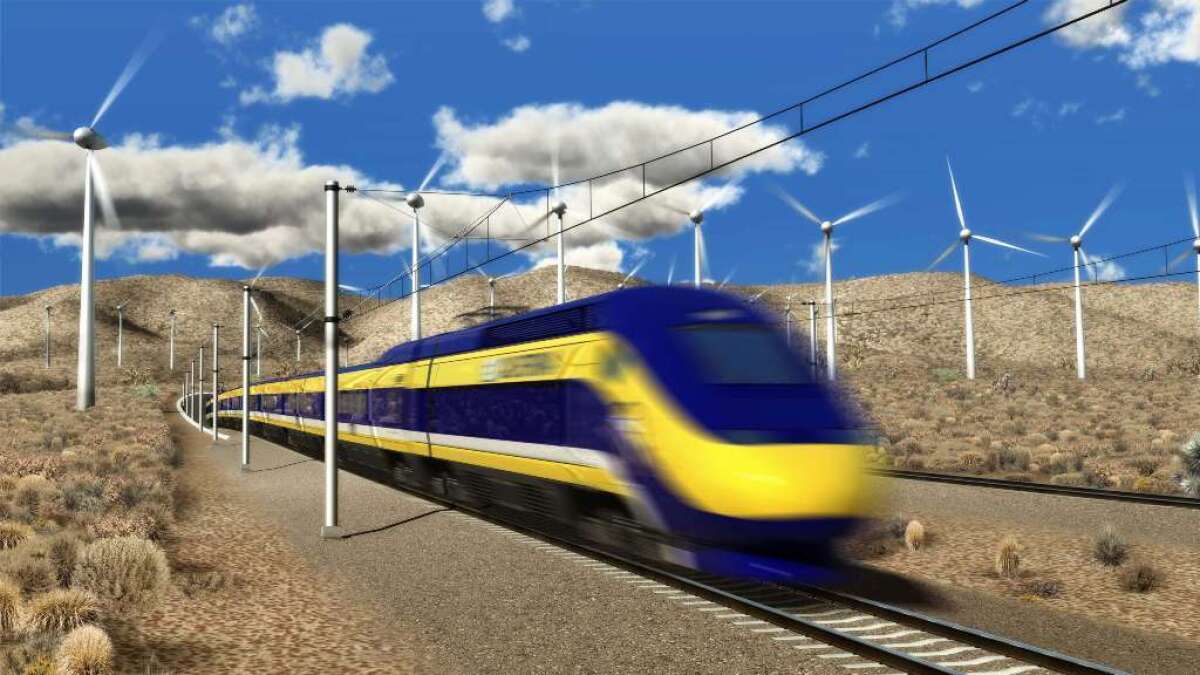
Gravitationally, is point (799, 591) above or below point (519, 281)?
below

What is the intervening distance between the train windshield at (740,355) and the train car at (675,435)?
0.06 feet

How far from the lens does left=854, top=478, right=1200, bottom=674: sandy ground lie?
33.5 ft

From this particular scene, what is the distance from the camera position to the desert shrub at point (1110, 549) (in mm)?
13820

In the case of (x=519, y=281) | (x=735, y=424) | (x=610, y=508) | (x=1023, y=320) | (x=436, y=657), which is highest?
(x=519, y=281)

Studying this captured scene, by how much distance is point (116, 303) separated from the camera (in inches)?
7677

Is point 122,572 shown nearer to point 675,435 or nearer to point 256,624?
point 256,624

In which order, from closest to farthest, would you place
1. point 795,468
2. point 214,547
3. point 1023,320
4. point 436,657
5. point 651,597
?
point 436,657, point 795,468, point 651,597, point 214,547, point 1023,320

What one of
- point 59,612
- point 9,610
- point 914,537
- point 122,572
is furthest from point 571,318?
point 9,610

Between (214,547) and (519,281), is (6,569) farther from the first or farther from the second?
(519,281)

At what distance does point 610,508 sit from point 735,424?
288 centimetres

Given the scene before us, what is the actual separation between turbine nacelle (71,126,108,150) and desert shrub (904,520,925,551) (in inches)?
2392

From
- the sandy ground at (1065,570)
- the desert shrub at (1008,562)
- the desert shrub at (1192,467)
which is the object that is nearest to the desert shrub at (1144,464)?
the desert shrub at (1192,467)

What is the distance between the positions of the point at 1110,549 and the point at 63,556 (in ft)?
49.2

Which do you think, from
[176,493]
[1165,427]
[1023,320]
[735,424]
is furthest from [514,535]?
[1023,320]
